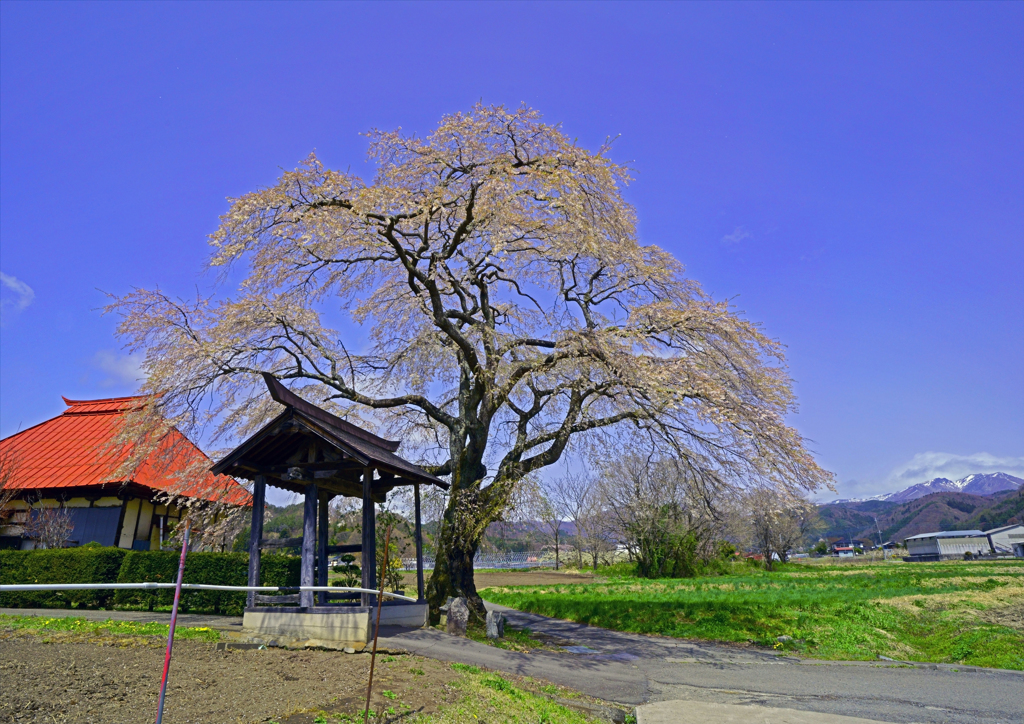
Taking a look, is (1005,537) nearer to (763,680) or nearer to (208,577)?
(763,680)

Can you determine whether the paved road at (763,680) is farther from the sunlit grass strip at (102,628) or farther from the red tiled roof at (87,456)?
the red tiled roof at (87,456)

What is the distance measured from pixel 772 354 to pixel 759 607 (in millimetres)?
6669

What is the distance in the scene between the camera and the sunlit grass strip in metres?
8.62

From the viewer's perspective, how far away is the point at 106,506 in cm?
1931

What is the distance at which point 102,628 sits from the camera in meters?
9.27

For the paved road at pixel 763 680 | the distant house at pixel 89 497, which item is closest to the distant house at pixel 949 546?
the paved road at pixel 763 680

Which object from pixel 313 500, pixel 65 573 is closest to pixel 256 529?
pixel 313 500

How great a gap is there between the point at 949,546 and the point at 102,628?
95.5 meters

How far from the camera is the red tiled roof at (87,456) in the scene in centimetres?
1488

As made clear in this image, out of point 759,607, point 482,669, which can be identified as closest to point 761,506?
point 759,607

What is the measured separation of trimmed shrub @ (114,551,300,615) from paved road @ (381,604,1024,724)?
473 cm

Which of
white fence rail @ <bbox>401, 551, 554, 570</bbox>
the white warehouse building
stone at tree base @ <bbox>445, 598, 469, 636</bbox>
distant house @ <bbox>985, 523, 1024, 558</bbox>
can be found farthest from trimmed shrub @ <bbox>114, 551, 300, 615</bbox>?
distant house @ <bbox>985, 523, 1024, 558</bbox>

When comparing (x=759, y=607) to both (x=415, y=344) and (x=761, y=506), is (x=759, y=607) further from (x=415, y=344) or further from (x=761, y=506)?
(x=415, y=344)

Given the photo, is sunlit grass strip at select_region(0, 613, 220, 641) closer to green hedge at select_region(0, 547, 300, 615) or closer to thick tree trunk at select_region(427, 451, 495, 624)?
green hedge at select_region(0, 547, 300, 615)
